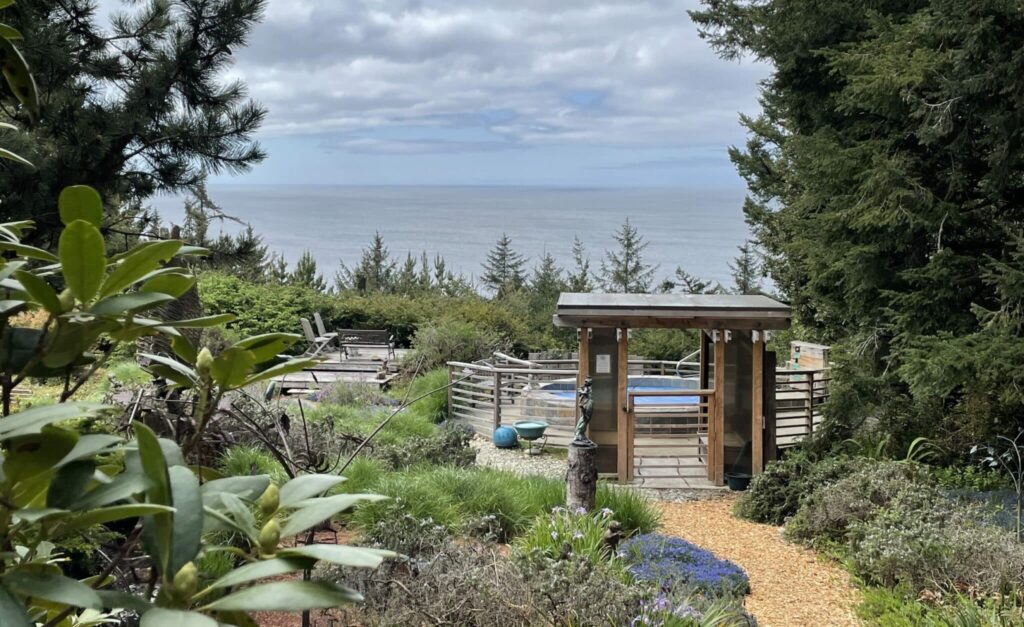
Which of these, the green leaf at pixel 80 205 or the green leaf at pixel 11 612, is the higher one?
the green leaf at pixel 80 205

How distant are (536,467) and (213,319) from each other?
9.74 m

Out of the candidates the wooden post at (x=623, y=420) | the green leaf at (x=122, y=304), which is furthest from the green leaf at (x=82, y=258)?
the wooden post at (x=623, y=420)

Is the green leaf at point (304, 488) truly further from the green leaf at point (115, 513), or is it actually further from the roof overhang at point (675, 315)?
the roof overhang at point (675, 315)

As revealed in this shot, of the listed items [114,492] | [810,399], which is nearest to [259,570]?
[114,492]

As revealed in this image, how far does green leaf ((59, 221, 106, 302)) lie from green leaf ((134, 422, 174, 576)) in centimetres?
19

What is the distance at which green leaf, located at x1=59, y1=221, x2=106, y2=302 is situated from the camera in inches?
28.4

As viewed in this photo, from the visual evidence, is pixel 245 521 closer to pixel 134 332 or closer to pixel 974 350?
pixel 134 332

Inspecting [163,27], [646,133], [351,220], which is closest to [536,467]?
[163,27]

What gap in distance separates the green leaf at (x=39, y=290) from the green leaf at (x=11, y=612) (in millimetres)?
264

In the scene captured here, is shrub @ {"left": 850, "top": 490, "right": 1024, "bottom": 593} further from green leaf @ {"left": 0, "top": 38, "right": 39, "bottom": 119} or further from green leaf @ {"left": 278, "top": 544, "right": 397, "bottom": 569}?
green leaf @ {"left": 0, "top": 38, "right": 39, "bottom": 119}

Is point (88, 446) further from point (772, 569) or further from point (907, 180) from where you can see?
point (907, 180)

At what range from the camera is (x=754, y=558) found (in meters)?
6.88

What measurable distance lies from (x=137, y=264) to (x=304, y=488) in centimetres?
28

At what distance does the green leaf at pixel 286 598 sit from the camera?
22.9 inches
